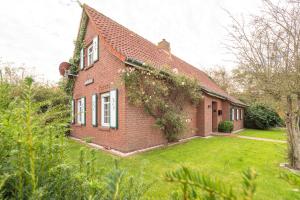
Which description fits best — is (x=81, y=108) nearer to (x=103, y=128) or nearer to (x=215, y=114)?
(x=103, y=128)

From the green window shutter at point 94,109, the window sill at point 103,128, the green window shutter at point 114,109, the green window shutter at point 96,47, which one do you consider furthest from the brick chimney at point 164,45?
the window sill at point 103,128

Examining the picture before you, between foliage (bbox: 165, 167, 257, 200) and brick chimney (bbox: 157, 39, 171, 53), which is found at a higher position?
brick chimney (bbox: 157, 39, 171, 53)

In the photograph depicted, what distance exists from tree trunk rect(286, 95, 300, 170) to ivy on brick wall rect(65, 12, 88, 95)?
1119cm

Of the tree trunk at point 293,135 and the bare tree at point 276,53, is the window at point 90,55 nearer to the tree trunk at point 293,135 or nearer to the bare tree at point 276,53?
the bare tree at point 276,53

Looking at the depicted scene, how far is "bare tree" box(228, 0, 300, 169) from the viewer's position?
4582 mm

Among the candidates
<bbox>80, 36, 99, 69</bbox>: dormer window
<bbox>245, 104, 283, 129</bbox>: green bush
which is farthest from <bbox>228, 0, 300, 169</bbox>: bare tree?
<bbox>245, 104, 283, 129</bbox>: green bush

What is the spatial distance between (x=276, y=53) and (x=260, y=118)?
65.2 ft

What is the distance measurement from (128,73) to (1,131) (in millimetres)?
6928

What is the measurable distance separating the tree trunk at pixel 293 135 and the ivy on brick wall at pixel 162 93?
14.9ft

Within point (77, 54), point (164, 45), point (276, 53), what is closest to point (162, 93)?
point (276, 53)

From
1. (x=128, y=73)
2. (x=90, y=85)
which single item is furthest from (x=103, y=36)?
(x=90, y=85)

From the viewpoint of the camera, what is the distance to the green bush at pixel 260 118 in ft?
71.3

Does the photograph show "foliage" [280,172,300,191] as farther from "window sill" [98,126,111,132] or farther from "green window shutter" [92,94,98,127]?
"green window shutter" [92,94,98,127]

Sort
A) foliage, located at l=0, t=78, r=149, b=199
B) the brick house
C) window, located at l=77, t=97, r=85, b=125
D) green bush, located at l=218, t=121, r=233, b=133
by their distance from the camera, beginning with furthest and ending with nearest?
green bush, located at l=218, t=121, r=233, b=133
window, located at l=77, t=97, r=85, b=125
the brick house
foliage, located at l=0, t=78, r=149, b=199
